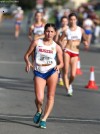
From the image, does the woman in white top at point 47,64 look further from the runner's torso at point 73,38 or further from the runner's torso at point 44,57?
the runner's torso at point 73,38

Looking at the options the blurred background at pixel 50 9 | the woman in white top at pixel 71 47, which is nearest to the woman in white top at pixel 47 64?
the woman in white top at pixel 71 47

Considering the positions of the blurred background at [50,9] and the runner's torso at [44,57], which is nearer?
the runner's torso at [44,57]

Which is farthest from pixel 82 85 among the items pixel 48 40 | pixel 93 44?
pixel 93 44

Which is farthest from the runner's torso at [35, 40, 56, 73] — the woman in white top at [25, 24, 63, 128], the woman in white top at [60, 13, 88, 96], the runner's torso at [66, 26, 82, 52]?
the runner's torso at [66, 26, 82, 52]

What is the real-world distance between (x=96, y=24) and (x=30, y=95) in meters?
22.4

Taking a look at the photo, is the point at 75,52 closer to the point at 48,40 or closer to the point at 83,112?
the point at 83,112

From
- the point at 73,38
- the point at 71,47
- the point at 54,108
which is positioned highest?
the point at 73,38

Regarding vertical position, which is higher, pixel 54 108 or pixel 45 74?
pixel 45 74

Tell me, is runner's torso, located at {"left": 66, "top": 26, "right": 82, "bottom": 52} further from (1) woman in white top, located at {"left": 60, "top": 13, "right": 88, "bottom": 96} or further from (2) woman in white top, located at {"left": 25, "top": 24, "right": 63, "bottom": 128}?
(2) woman in white top, located at {"left": 25, "top": 24, "right": 63, "bottom": 128}

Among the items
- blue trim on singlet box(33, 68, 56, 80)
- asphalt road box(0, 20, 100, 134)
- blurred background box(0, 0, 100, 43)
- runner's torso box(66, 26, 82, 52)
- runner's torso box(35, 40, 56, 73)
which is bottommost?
blurred background box(0, 0, 100, 43)

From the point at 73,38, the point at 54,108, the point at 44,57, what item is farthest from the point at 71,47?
A: the point at 44,57

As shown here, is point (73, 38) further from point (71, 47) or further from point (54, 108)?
point (54, 108)

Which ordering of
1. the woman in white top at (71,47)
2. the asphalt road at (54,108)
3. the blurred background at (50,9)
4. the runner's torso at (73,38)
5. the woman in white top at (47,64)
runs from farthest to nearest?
the blurred background at (50,9)
the runner's torso at (73,38)
the woman in white top at (71,47)
the woman in white top at (47,64)
the asphalt road at (54,108)

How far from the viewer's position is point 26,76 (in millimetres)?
17891
